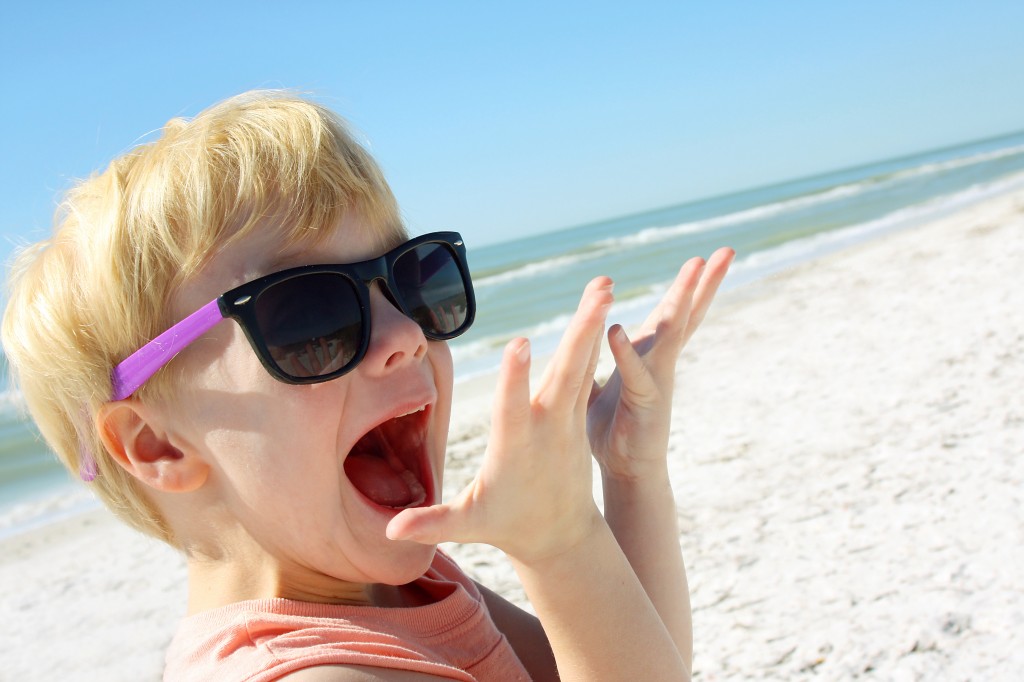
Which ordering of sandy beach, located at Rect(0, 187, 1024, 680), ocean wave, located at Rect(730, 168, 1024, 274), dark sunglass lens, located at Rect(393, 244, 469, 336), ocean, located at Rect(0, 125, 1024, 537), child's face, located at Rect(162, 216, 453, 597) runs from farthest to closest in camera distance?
ocean wave, located at Rect(730, 168, 1024, 274) → ocean, located at Rect(0, 125, 1024, 537) → sandy beach, located at Rect(0, 187, 1024, 680) → dark sunglass lens, located at Rect(393, 244, 469, 336) → child's face, located at Rect(162, 216, 453, 597)

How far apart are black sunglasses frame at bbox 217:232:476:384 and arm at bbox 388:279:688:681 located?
1.15 ft

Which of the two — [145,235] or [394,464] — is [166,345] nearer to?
[145,235]

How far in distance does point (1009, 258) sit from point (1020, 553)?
19.7 feet

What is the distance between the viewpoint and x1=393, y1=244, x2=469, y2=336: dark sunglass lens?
1565mm

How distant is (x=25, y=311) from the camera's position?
1.51m

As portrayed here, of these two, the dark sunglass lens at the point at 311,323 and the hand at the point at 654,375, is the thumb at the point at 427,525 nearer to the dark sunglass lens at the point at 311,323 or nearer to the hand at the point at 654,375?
the dark sunglass lens at the point at 311,323

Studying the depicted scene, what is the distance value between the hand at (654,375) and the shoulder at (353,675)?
0.68 meters

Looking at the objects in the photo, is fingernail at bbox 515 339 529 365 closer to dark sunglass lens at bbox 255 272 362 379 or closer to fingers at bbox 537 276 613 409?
fingers at bbox 537 276 613 409

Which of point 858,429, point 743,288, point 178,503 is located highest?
point 178,503

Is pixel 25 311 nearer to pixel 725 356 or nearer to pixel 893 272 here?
pixel 725 356

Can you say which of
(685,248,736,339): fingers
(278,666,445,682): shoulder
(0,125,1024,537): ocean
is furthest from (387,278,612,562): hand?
(0,125,1024,537): ocean

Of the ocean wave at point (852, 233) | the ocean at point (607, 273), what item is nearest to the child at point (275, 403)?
the ocean at point (607, 273)

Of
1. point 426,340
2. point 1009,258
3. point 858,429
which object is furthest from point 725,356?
point 426,340

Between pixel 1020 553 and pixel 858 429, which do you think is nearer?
pixel 1020 553
